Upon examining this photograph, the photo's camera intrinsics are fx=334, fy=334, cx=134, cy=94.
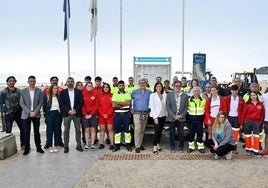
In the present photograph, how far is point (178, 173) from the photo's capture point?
257 inches

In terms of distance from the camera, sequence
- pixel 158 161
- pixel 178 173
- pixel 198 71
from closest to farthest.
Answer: pixel 178 173
pixel 158 161
pixel 198 71

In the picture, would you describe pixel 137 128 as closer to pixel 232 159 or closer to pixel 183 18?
pixel 232 159

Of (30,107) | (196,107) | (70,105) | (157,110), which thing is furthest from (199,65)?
(30,107)

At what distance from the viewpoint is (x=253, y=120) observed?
8188 mm

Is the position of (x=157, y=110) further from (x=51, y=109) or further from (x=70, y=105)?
(x=51, y=109)

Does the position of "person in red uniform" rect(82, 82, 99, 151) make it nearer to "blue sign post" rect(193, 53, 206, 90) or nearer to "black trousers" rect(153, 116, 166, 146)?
"black trousers" rect(153, 116, 166, 146)

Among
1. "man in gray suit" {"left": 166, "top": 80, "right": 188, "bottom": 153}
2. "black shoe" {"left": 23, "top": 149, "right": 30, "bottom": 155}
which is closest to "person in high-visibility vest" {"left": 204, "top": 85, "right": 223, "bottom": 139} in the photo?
"man in gray suit" {"left": 166, "top": 80, "right": 188, "bottom": 153}

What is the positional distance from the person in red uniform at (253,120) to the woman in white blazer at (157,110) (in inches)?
78.7

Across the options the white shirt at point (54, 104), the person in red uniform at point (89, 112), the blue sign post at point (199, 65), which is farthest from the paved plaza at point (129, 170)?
the blue sign post at point (199, 65)

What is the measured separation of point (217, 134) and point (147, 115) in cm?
181

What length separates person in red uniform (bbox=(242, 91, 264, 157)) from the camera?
320 inches

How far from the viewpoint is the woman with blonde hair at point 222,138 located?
764cm

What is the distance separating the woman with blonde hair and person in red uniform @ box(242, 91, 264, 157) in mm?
653

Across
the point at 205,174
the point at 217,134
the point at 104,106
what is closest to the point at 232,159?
the point at 217,134
